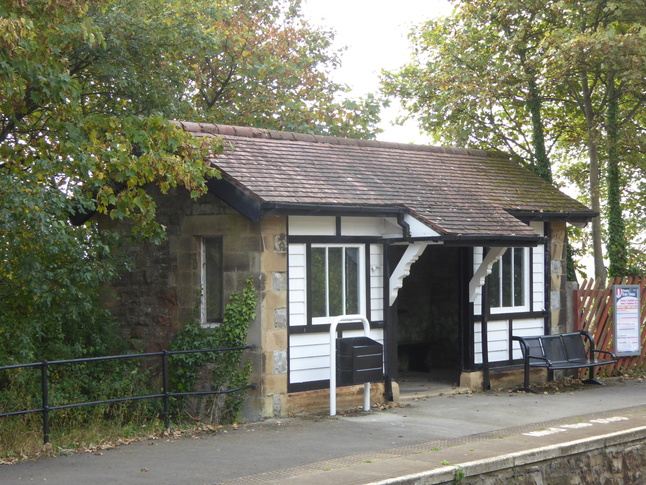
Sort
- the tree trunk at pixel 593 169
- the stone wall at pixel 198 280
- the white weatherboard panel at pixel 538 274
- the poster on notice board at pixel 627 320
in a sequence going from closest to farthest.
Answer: the stone wall at pixel 198 280, the white weatherboard panel at pixel 538 274, the poster on notice board at pixel 627 320, the tree trunk at pixel 593 169

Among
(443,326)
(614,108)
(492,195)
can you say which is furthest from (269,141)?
(614,108)

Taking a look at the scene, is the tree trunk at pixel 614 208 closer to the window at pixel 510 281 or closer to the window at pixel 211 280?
the window at pixel 510 281

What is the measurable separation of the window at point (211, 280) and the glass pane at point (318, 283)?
4.03ft

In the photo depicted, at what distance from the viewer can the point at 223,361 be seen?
37.4 ft

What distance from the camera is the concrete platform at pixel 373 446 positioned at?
791 cm

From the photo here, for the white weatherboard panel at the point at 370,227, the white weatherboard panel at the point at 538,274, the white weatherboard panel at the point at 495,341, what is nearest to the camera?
the white weatherboard panel at the point at 370,227

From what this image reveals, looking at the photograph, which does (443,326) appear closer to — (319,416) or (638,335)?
(638,335)

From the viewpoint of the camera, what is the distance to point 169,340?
41.0 feet

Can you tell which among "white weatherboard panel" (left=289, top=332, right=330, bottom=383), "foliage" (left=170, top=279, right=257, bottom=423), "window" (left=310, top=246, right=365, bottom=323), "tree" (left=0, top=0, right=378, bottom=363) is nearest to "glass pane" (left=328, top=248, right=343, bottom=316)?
"window" (left=310, top=246, right=365, bottom=323)

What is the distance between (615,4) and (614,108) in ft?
10.1

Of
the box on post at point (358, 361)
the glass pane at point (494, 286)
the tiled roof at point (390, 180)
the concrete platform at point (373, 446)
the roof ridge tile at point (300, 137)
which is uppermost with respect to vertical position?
the roof ridge tile at point (300, 137)

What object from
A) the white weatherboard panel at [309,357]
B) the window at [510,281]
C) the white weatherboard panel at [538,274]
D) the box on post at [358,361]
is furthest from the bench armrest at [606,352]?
the white weatherboard panel at [309,357]

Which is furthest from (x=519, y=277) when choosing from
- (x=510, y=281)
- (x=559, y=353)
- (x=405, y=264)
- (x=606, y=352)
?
(x=405, y=264)

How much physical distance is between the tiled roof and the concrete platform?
2557 millimetres
